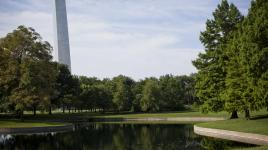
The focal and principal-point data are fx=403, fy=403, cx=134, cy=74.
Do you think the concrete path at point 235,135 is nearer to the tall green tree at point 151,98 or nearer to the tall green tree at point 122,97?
the tall green tree at point 151,98

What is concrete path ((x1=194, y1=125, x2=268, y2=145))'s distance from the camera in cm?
4146

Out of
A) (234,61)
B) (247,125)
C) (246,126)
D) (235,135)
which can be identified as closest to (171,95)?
(234,61)

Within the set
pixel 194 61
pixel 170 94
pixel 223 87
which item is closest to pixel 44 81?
pixel 194 61

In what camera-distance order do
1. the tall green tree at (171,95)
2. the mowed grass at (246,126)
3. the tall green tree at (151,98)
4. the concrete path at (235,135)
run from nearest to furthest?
1. the concrete path at (235,135)
2. the mowed grass at (246,126)
3. the tall green tree at (151,98)
4. the tall green tree at (171,95)

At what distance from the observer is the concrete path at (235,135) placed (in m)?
41.5

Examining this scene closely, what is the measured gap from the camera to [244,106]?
53750 mm

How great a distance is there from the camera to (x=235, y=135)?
48406mm

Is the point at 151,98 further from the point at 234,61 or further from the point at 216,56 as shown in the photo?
the point at 234,61

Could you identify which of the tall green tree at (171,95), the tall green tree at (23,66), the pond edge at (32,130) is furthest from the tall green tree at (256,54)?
the tall green tree at (171,95)

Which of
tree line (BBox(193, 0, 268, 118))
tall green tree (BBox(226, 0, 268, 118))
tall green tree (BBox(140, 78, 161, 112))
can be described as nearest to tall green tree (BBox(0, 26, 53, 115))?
tree line (BBox(193, 0, 268, 118))

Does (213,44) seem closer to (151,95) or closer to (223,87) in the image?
(223,87)

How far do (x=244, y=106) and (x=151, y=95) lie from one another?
256 feet

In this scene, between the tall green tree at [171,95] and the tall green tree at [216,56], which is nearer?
the tall green tree at [216,56]

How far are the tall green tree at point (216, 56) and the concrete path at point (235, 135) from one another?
6789 mm
